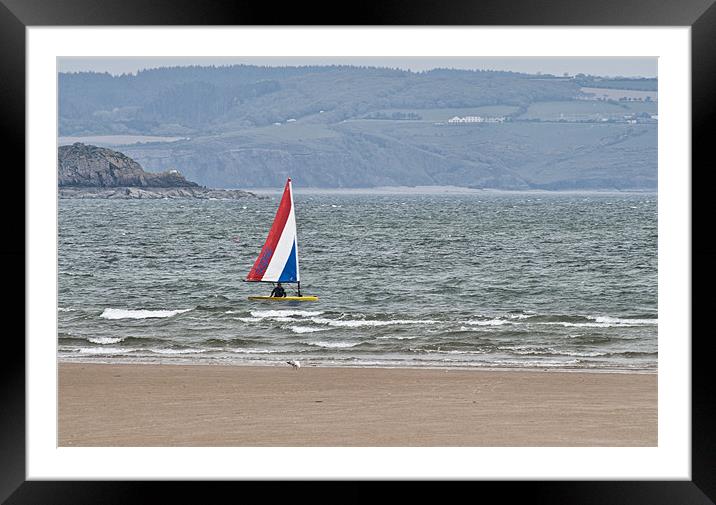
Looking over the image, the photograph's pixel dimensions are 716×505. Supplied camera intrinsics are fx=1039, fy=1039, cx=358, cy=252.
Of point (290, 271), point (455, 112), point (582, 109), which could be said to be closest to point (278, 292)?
point (290, 271)

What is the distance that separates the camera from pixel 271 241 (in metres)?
17.2

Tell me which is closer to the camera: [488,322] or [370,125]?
[488,322]

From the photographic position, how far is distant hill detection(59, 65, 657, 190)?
164 feet

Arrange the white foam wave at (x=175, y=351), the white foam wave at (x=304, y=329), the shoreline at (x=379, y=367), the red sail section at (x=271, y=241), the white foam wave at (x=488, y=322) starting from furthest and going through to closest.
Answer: the red sail section at (x=271, y=241) < the white foam wave at (x=488, y=322) < the white foam wave at (x=304, y=329) < the white foam wave at (x=175, y=351) < the shoreline at (x=379, y=367)

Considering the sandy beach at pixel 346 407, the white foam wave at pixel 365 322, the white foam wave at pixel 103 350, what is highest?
the white foam wave at pixel 103 350

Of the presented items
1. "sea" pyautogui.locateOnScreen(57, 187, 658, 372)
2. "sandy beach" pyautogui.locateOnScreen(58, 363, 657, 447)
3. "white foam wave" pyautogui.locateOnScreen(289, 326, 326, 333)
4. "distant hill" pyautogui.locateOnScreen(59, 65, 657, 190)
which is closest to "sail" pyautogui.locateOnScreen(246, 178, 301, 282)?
"sea" pyautogui.locateOnScreen(57, 187, 658, 372)

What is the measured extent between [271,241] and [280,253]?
0.85ft

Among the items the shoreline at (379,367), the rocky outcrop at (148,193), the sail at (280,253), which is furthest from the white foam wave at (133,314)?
the rocky outcrop at (148,193)

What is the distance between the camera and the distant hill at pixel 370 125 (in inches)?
1965

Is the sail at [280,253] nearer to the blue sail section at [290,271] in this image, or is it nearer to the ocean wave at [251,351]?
the blue sail section at [290,271]

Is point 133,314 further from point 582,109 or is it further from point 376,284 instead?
point 582,109

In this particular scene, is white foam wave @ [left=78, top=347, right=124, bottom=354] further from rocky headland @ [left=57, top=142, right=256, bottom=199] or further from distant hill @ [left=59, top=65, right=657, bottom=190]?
distant hill @ [left=59, top=65, right=657, bottom=190]
